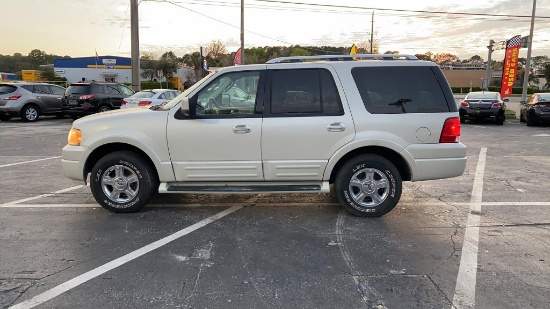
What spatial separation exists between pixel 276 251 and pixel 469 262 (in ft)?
6.12

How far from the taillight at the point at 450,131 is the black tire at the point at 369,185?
70 cm

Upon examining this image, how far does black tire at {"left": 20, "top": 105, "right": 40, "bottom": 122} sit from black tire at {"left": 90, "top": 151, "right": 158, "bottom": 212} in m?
15.3

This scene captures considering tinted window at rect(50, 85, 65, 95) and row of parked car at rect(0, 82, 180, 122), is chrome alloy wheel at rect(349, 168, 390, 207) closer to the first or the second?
row of parked car at rect(0, 82, 180, 122)

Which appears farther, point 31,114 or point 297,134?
point 31,114

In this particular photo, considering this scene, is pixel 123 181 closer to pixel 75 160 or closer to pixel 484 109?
pixel 75 160

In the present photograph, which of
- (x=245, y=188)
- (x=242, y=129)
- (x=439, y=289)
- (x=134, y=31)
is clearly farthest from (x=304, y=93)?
(x=134, y=31)

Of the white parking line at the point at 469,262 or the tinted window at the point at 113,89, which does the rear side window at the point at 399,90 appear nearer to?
the white parking line at the point at 469,262

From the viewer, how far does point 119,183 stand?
533cm

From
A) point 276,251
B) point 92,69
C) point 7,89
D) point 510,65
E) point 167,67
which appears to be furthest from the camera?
point 167,67

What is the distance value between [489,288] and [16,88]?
770 inches

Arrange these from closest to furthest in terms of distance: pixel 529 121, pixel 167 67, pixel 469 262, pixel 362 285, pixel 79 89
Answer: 1. pixel 362 285
2. pixel 469 262
3. pixel 529 121
4. pixel 79 89
5. pixel 167 67

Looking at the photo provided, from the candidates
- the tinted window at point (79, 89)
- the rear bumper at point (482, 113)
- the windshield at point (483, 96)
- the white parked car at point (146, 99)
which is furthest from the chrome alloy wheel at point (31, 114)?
the windshield at point (483, 96)

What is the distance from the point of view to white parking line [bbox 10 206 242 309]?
326 cm

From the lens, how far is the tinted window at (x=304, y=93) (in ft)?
16.6
